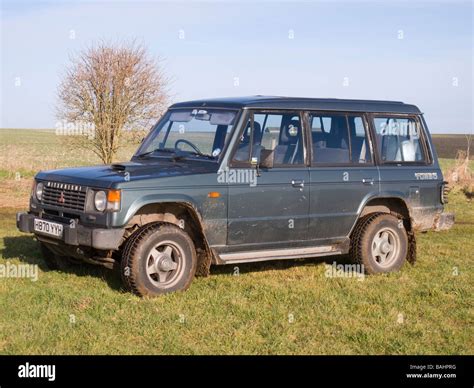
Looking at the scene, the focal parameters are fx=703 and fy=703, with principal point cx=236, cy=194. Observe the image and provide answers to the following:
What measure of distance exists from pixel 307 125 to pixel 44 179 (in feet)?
10.1

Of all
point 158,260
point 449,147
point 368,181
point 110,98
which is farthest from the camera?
point 449,147

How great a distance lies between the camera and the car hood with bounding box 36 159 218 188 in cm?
707

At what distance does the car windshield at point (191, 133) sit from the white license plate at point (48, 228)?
1520mm

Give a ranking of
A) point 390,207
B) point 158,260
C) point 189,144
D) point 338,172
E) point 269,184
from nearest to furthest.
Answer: point 158,260 < point 269,184 < point 189,144 < point 338,172 < point 390,207

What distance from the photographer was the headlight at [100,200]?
6.98 m

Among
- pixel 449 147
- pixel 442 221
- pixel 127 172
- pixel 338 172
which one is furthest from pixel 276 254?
pixel 449 147

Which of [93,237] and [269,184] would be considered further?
[269,184]

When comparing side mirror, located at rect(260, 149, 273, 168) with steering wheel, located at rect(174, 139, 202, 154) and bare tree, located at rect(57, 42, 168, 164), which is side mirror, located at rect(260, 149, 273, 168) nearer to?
steering wheel, located at rect(174, 139, 202, 154)

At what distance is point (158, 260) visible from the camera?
23.6ft

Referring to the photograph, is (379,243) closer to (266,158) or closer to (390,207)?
(390,207)

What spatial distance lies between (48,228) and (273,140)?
2.71m

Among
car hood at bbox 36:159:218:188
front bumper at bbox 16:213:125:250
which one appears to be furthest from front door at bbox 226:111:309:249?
front bumper at bbox 16:213:125:250

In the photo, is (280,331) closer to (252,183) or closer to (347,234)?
(252,183)

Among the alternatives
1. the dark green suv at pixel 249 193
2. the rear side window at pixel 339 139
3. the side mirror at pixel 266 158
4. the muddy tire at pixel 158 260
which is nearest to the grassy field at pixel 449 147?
the dark green suv at pixel 249 193
